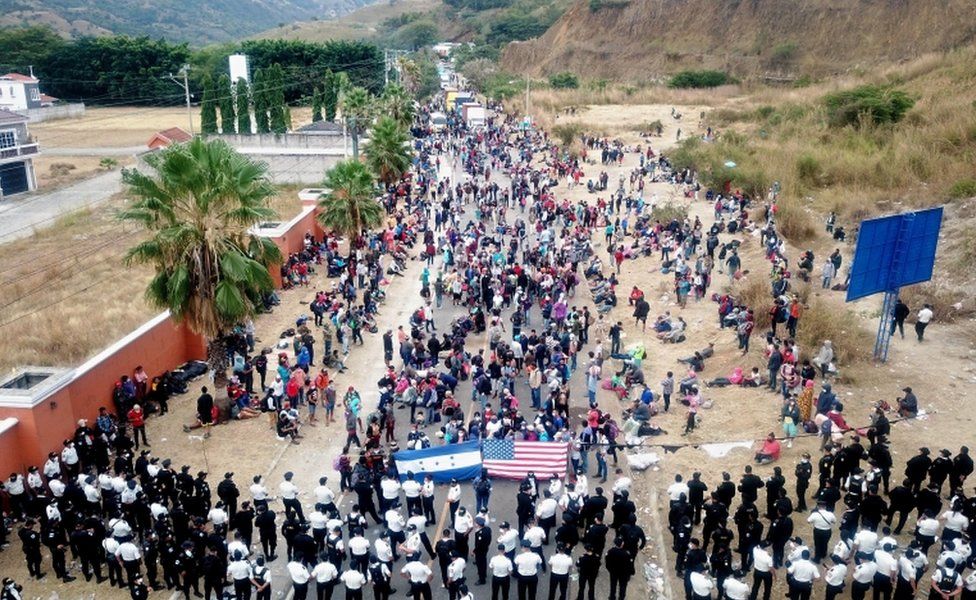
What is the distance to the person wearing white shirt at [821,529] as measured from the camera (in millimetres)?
13227

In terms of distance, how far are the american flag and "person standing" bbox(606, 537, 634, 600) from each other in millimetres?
3592

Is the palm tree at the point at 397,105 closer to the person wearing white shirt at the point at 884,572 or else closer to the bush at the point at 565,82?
the bush at the point at 565,82

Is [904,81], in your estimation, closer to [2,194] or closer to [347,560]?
[347,560]

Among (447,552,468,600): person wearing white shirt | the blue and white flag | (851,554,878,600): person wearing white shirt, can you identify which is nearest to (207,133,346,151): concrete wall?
the blue and white flag

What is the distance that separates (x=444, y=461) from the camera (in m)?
16.8

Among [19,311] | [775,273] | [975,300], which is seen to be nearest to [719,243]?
[775,273]

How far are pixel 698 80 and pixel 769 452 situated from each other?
80383 mm

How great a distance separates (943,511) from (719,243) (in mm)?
20832

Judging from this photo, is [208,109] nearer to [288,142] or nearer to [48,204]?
[288,142]

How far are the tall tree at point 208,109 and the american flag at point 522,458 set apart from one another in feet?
170

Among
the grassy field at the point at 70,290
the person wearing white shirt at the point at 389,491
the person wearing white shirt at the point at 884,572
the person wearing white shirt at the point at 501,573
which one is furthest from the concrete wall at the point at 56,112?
the person wearing white shirt at the point at 884,572

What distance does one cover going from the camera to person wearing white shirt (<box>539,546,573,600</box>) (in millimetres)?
12500

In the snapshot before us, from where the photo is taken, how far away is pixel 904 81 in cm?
5522

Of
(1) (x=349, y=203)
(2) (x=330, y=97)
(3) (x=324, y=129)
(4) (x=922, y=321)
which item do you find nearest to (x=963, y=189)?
(4) (x=922, y=321)
